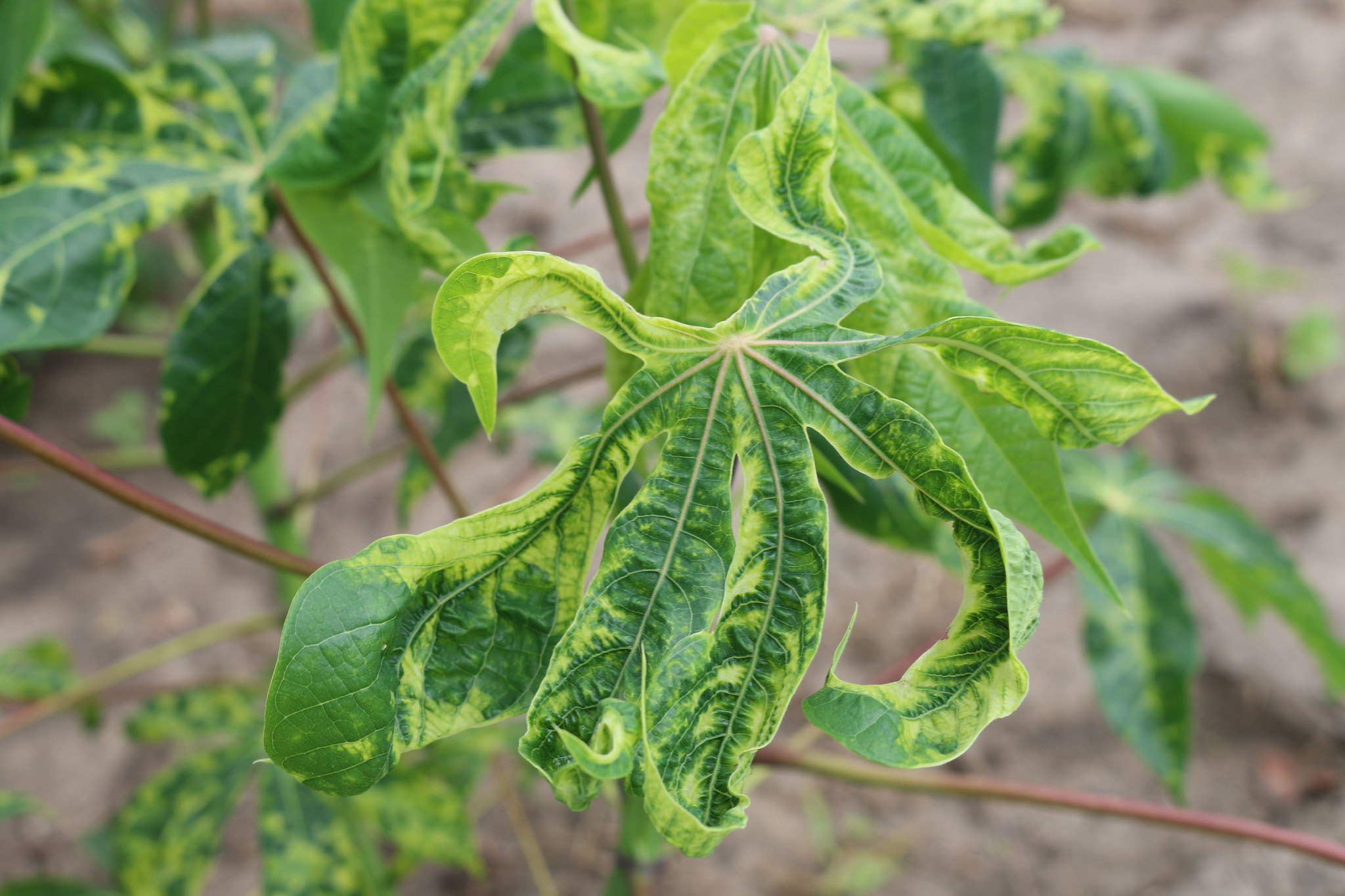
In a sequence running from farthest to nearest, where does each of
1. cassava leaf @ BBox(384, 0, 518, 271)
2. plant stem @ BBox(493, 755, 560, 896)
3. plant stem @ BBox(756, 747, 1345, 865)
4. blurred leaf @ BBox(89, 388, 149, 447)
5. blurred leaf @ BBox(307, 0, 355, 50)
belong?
blurred leaf @ BBox(89, 388, 149, 447) < plant stem @ BBox(493, 755, 560, 896) < blurred leaf @ BBox(307, 0, 355, 50) < plant stem @ BBox(756, 747, 1345, 865) < cassava leaf @ BBox(384, 0, 518, 271)

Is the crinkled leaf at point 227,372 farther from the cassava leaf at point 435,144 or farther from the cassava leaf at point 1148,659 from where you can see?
the cassava leaf at point 1148,659

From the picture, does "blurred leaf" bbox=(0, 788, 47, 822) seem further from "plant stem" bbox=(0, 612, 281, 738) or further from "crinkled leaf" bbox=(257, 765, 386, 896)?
"crinkled leaf" bbox=(257, 765, 386, 896)

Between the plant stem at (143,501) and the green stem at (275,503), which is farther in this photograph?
the green stem at (275,503)

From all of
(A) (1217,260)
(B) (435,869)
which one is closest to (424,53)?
(B) (435,869)

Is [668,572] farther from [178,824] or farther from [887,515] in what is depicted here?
[178,824]

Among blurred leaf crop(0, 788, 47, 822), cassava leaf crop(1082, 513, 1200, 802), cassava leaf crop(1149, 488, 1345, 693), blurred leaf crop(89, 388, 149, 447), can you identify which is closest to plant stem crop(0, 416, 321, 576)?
blurred leaf crop(0, 788, 47, 822)

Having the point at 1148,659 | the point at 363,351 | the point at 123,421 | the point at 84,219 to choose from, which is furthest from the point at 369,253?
the point at 123,421

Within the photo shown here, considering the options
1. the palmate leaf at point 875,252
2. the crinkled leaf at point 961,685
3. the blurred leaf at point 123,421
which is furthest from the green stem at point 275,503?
the blurred leaf at point 123,421
